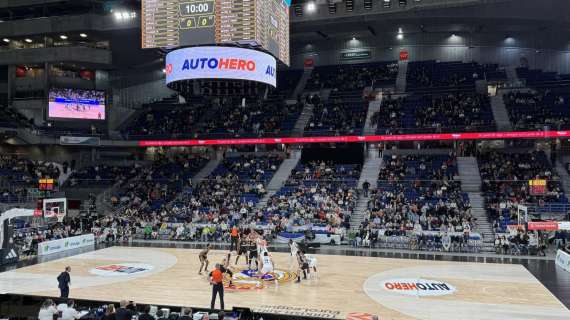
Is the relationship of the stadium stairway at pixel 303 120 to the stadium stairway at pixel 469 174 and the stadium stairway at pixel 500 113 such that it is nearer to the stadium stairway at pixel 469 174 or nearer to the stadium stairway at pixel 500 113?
the stadium stairway at pixel 469 174

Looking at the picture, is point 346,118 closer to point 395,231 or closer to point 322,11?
point 322,11

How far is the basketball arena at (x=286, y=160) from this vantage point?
666 inches

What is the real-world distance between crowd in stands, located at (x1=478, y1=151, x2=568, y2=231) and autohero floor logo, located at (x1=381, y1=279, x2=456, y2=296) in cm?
1008

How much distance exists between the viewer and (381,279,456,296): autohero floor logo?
52.9 ft

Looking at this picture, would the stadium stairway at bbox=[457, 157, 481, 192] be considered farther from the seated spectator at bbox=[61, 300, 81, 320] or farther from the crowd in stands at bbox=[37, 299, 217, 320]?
the seated spectator at bbox=[61, 300, 81, 320]

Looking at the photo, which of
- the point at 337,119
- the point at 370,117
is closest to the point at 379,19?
the point at 370,117

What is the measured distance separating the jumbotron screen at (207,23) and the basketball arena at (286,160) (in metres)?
0.07

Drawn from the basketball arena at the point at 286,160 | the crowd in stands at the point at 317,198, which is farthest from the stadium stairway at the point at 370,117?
the crowd in stands at the point at 317,198

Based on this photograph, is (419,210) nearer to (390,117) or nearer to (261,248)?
(390,117)

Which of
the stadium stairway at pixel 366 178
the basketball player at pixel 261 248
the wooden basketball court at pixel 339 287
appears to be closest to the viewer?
the wooden basketball court at pixel 339 287

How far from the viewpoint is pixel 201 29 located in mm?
19219

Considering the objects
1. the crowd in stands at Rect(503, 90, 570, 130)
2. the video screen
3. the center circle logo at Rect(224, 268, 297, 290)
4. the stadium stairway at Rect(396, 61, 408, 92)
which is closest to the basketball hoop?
the center circle logo at Rect(224, 268, 297, 290)

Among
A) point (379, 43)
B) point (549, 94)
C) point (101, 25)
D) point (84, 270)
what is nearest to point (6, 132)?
point (101, 25)

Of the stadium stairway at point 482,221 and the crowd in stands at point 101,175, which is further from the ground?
the crowd in stands at point 101,175
